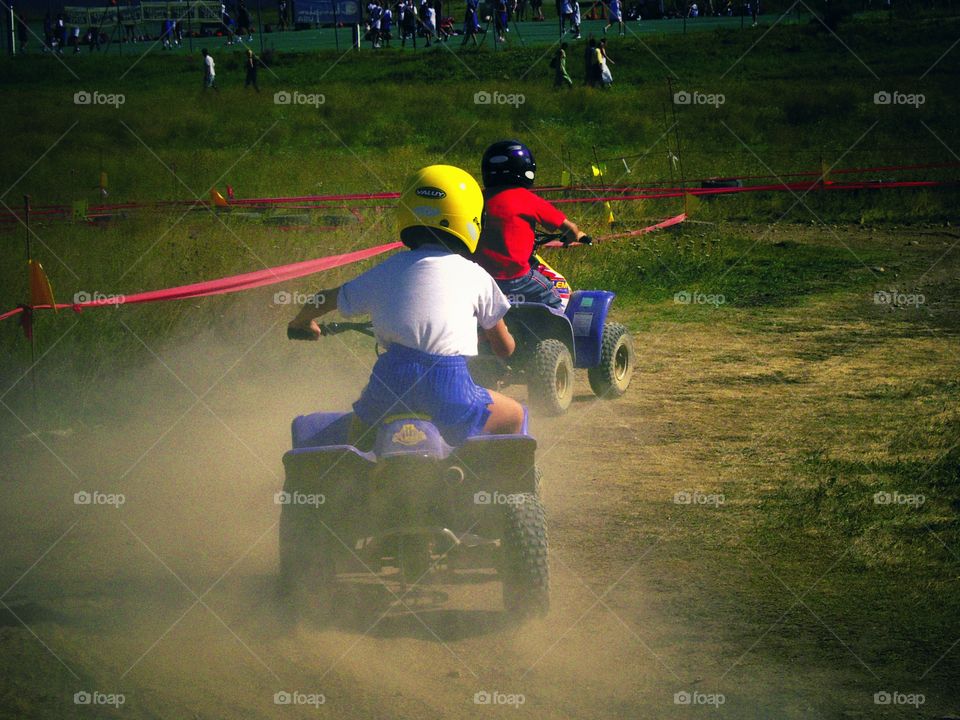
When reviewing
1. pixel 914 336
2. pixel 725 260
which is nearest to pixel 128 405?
pixel 914 336

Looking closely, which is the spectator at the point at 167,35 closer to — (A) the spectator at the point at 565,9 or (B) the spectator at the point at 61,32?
(B) the spectator at the point at 61,32

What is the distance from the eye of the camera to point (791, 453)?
23.4 ft

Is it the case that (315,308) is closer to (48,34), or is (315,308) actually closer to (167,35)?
(48,34)

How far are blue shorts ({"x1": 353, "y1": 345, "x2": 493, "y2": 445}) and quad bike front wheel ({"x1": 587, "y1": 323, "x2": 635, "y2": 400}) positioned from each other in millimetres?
4057

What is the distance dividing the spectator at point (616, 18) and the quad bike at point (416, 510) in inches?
1537

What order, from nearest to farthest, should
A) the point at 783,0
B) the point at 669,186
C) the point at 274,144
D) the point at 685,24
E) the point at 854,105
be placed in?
the point at 669,186 < the point at 274,144 < the point at 854,105 < the point at 685,24 < the point at 783,0

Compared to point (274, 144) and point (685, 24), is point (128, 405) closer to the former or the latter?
point (274, 144)

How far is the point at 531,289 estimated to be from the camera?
7852mm

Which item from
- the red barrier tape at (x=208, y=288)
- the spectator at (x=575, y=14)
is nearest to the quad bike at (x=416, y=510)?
the red barrier tape at (x=208, y=288)

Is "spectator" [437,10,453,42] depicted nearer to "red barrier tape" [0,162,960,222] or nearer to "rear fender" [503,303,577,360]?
"red barrier tape" [0,162,960,222]

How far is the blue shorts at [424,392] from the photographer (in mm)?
4508

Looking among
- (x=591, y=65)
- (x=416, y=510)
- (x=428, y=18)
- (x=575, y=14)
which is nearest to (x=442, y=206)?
(x=416, y=510)

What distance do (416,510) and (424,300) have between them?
0.84 metres

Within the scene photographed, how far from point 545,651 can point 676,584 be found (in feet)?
3.11
